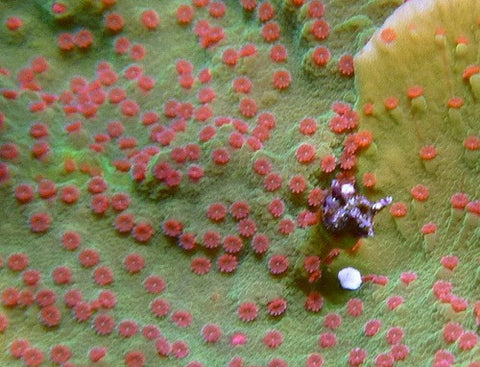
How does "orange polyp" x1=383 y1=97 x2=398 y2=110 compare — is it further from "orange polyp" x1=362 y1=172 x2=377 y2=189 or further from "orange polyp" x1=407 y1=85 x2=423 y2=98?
"orange polyp" x1=362 y1=172 x2=377 y2=189

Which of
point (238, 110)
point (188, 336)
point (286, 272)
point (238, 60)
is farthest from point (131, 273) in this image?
point (238, 60)

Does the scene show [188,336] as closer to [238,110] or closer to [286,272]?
[286,272]

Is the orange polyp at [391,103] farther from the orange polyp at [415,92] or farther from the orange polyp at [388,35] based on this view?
the orange polyp at [388,35]

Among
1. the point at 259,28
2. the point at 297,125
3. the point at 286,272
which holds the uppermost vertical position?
the point at 259,28

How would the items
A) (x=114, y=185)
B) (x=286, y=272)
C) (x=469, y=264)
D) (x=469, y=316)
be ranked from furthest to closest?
(x=114, y=185) → (x=286, y=272) → (x=469, y=264) → (x=469, y=316)

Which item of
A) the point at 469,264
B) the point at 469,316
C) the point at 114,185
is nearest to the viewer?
the point at 469,316
